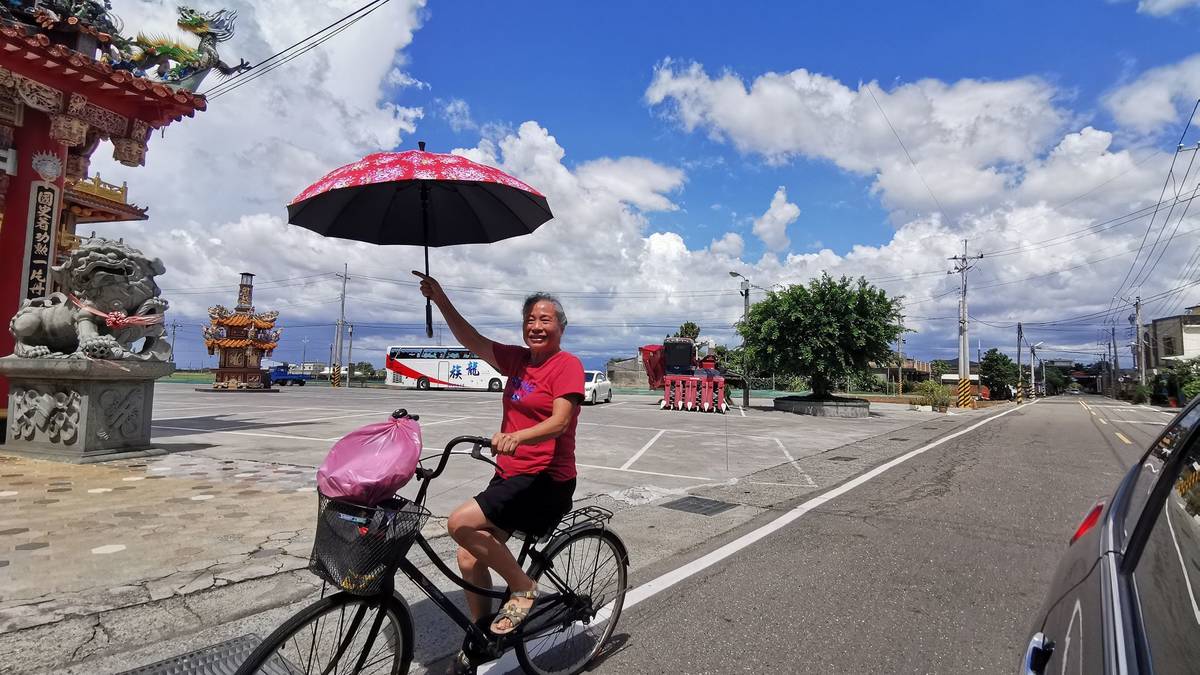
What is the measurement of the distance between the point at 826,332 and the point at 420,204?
23.1m

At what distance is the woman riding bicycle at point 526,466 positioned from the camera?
2496mm

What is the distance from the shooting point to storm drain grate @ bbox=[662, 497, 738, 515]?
21.4 feet

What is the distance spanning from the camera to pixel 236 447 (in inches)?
395

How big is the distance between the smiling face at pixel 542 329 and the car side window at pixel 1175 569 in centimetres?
219

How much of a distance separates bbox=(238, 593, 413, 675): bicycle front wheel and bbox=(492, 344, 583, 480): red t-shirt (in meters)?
0.72

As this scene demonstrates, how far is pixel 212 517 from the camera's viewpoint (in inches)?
214

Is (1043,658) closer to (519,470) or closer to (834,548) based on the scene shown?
(519,470)

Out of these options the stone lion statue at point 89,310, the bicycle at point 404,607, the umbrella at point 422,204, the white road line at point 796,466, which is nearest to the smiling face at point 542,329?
the bicycle at point 404,607

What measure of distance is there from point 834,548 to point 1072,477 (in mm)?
6605

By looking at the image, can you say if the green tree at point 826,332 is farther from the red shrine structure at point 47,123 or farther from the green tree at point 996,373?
the green tree at point 996,373

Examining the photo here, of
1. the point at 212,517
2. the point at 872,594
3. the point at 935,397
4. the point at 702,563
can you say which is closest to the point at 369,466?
the point at 702,563

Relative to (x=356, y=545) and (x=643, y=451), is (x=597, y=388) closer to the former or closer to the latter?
(x=643, y=451)

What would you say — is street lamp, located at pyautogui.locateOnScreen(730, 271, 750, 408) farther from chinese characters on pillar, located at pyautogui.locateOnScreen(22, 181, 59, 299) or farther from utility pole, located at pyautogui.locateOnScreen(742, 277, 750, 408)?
chinese characters on pillar, located at pyautogui.locateOnScreen(22, 181, 59, 299)

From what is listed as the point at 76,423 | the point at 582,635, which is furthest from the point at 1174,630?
the point at 76,423
